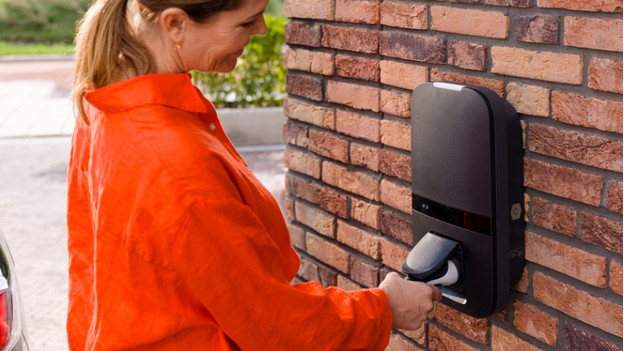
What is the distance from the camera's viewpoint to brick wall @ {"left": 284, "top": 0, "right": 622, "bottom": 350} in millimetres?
1780

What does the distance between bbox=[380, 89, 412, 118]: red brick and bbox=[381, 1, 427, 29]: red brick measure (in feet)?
0.63

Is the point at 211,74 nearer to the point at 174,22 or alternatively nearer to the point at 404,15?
the point at 404,15

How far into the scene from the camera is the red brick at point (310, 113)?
2.69 metres

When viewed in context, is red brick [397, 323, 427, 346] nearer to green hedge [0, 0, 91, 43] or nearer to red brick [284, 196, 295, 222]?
red brick [284, 196, 295, 222]

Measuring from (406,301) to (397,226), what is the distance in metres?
0.60

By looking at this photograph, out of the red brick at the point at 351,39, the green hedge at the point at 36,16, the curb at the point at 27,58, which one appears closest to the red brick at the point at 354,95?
the red brick at the point at 351,39

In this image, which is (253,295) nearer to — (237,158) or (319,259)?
(237,158)

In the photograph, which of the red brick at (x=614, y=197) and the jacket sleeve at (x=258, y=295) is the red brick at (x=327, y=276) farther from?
the red brick at (x=614, y=197)

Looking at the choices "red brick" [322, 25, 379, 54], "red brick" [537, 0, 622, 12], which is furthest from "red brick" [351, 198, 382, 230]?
"red brick" [537, 0, 622, 12]

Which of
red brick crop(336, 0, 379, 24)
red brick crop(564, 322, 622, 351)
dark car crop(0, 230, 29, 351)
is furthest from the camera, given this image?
dark car crop(0, 230, 29, 351)

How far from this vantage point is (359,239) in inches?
104

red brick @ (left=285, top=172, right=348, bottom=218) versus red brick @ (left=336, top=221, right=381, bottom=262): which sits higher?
red brick @ (left=285, top=172, right=348, bottom=218)

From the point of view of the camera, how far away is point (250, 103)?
32.2ft

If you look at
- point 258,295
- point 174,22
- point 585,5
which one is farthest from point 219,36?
point 585,5
